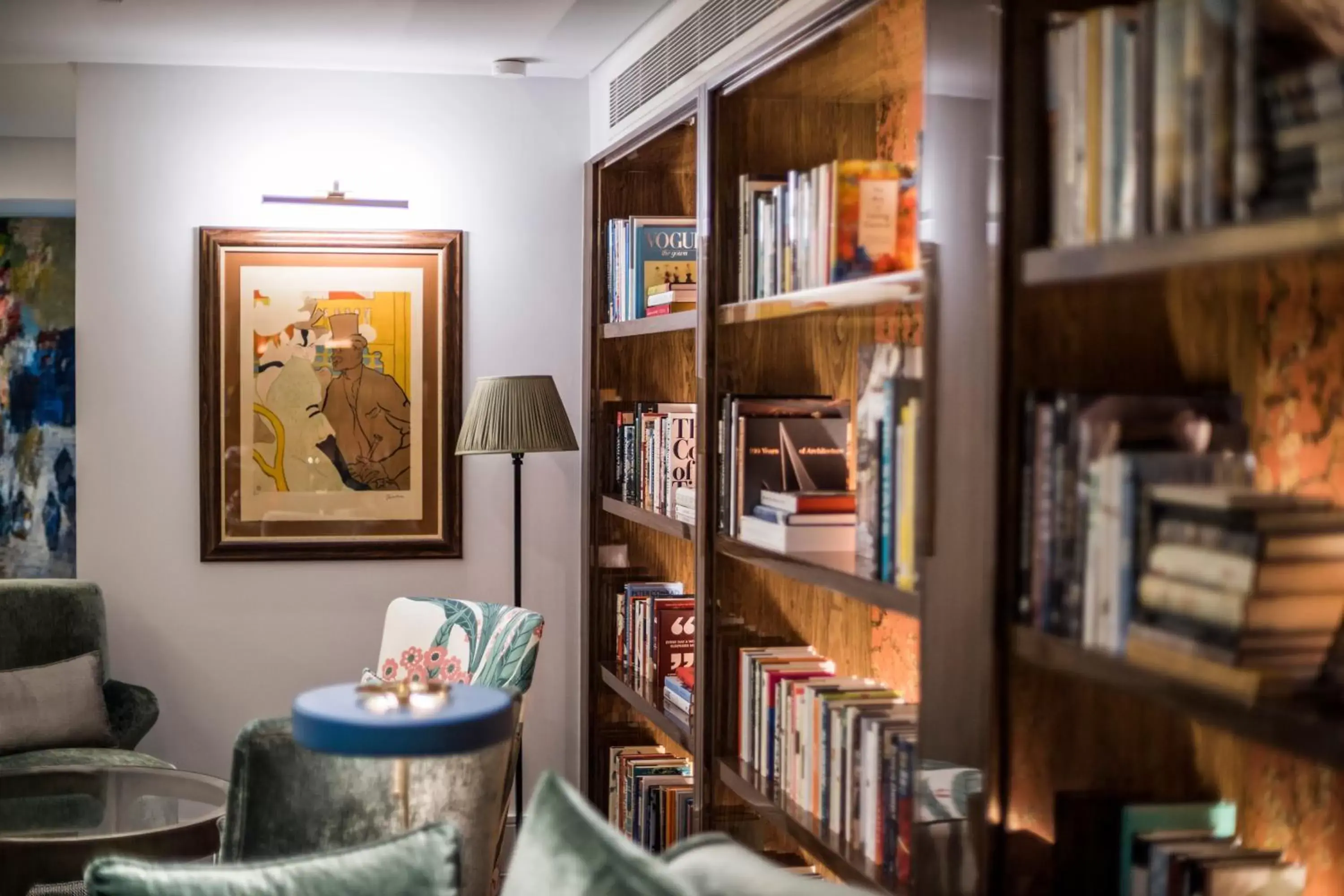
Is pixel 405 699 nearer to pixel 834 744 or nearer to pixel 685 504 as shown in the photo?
pixel 834 744

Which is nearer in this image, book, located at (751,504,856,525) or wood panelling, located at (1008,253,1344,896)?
wood panelling, located at (1008,253,1344,896)

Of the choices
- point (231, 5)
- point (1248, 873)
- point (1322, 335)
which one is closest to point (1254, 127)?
point (1322, 335)

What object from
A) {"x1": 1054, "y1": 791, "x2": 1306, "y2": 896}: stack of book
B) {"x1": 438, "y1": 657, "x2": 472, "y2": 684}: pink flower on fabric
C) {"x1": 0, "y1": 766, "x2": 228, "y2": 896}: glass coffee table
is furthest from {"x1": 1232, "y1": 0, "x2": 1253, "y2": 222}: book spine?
{"x1": 438, "y1": 657, "x2": 472, "y2": 684}: pink flower on fabric

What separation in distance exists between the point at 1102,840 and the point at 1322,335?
0.74 m

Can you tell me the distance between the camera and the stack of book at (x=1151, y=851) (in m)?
1.71

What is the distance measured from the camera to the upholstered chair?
13.6 feet

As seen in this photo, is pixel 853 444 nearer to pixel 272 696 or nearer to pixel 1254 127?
pixel 1254 127

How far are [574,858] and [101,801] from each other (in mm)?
2157

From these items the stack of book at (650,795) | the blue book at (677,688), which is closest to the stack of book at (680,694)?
the blue book at (677,688)

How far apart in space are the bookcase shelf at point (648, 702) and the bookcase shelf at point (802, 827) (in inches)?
10.2

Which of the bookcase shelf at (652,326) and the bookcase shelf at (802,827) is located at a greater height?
the bookcase shelf at (652,326)

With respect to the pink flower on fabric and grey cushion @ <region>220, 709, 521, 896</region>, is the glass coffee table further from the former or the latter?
the pink flower on fabric

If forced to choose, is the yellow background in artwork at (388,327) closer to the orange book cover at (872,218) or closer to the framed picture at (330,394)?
the framed picture at (330,394)

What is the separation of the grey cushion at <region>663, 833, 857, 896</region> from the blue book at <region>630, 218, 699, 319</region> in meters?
2.42
